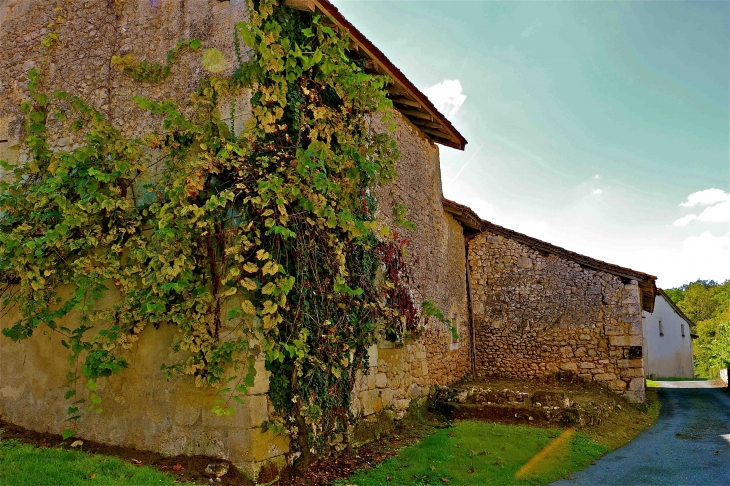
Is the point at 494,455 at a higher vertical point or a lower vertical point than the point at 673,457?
higher

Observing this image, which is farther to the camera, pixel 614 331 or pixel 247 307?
pixel 614 331

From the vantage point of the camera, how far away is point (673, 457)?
7.02 m

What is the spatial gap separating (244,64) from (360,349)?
371cm

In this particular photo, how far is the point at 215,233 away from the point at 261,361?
1386 mm

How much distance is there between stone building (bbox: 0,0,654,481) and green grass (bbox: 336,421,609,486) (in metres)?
0.85

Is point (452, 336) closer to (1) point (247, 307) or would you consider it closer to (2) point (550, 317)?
(2) point (550, 317)

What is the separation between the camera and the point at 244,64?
18.4ft

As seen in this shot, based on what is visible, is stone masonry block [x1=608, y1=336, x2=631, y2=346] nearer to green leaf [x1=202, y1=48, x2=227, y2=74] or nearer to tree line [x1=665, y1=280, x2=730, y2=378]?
green leaf [x1=202, y1=48, x2=227, y2=74]

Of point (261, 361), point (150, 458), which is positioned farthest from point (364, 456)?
point (150, 458)

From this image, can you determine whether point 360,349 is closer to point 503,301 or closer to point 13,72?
point 13,72

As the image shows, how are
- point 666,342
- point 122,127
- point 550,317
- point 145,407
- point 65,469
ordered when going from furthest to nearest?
point 666,342, point 550,317, point 122,127, point 145,407, point 65,469

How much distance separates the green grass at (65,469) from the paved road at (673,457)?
4.43m

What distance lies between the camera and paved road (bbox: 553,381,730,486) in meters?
5.95

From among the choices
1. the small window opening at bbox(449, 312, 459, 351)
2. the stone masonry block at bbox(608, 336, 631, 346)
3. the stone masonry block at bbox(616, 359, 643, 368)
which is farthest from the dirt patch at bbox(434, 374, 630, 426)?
the stone masonry block at bbox(608, 336, 631, 346)
